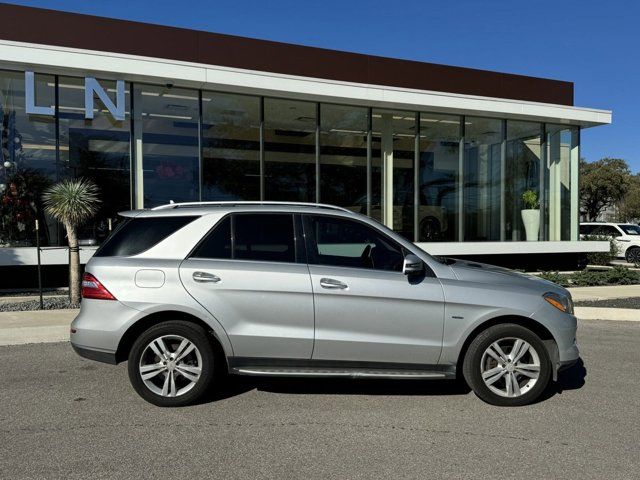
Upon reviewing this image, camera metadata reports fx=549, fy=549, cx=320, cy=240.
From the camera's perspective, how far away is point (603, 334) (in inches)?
335

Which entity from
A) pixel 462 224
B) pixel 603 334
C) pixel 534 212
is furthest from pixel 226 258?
pixel 534 212

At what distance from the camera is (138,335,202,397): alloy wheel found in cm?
479

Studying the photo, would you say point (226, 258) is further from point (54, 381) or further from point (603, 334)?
point (603, 334)

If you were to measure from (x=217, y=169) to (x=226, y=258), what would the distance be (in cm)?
960

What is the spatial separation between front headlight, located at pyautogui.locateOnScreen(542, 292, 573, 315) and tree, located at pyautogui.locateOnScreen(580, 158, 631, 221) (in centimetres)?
5555

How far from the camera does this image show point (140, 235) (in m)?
5.04

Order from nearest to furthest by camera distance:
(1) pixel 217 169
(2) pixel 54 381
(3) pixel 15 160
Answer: (2) pixel 54 381, (3) pixel 15 160, (1) pixel 217 169

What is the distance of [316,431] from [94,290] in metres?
2.29

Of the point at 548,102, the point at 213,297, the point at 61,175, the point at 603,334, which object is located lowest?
the point at 603,334

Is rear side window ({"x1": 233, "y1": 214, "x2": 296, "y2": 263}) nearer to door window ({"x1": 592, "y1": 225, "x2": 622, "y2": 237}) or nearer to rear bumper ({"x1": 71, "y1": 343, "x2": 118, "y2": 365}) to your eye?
rear bumper ({"x1": 71, "y1": 343, "x2": 118, "y2": 365})

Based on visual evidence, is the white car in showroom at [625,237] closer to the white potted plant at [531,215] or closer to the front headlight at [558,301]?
the white potted plant at [531,215]

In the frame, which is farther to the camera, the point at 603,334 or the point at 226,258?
the point at 603,334

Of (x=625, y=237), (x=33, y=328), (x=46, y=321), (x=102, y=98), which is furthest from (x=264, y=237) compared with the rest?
(x=625, y=237)

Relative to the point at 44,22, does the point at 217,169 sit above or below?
below
